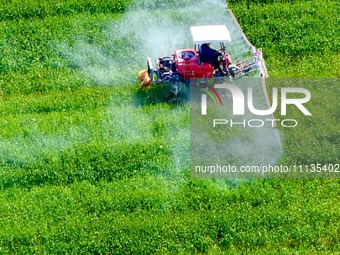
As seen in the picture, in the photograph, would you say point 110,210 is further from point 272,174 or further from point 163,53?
point 163,53

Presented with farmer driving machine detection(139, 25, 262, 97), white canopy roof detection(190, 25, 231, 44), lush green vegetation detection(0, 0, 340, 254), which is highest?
white canopy roof detection(190, 25, 231, 44)

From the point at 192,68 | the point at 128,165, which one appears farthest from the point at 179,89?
the point at 128,165

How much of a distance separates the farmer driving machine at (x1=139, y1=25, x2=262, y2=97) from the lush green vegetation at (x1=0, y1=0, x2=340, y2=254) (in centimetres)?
75

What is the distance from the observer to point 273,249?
1733 centimetres

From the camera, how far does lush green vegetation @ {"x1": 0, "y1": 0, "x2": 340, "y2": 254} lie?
57.6 feet

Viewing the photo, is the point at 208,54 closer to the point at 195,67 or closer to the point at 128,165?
the point at 195,67

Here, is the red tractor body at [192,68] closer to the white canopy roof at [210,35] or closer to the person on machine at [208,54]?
the person on machine at [208,54]

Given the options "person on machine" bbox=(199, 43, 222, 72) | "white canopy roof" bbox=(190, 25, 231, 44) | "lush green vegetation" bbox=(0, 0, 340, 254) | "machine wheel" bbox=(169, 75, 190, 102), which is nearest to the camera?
"lush green vegetation" bbox=(0, 0, 340, 254)

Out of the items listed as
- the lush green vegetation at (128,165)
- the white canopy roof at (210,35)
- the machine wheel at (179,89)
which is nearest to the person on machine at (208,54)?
the white canopy roof at (210,35)

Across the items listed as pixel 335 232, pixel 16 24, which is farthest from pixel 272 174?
pixel 16 24

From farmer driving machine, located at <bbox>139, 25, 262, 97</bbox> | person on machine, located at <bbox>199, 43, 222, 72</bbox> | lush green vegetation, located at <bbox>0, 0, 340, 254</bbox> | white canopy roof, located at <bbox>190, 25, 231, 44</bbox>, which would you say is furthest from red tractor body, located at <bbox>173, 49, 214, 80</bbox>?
lush green vegetation, located at <bbox>0, 0, 340, 254</bbox>

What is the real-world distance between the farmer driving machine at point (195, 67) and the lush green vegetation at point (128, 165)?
75cm

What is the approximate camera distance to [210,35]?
21500 mm

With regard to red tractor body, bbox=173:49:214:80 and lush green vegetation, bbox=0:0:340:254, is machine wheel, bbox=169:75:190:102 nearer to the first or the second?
red tractor body, bbox=173:49:214:80
